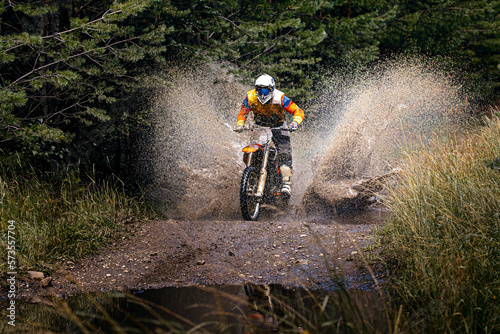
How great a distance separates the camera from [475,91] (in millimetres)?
16219

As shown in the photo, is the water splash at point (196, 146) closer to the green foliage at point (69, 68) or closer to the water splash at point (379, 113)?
the green foliage at point (69, 68)

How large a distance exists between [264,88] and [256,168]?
144 centimetres

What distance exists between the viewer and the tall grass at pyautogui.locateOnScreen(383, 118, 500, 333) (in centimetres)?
323

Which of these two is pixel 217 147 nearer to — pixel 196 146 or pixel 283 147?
pixel 196 146

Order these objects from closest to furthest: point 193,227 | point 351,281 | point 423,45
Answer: point 351,281, point 193,227, point 423,45

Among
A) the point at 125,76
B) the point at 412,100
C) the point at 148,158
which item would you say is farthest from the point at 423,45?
the point at 125,76

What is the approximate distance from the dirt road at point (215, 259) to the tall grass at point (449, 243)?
1.96 ft

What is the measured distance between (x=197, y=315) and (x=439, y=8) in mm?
14844

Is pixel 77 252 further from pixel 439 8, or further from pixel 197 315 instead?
pixel 439 8

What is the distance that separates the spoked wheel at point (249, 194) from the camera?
7.66m

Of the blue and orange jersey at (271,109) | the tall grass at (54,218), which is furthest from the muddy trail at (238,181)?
the blue and orange jersey at (271,109)

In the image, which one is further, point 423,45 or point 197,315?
point 423,45

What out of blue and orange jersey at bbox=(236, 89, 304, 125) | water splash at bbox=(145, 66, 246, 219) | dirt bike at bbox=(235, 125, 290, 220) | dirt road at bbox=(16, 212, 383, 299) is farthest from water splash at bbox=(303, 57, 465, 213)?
dirt road at bbox=(16, 212, 383, 299)

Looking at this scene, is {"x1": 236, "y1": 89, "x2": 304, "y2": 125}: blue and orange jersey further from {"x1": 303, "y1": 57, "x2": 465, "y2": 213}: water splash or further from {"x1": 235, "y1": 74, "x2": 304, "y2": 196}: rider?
{"x1": 303, "y1": 57, "x2": 465, "y2": 213}: water splash
